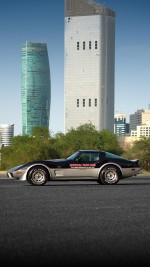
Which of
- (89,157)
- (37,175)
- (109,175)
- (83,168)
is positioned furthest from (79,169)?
(37,175)

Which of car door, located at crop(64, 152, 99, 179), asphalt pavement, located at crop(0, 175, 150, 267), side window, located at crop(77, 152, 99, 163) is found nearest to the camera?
asphalt pavement, located at crop(0, 175, 150, 267)

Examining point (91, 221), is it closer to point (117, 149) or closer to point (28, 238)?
point (28, 238)

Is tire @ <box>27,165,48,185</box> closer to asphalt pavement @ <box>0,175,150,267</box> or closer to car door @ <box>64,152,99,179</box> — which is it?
car door @ <box>64,152,99,179</box>

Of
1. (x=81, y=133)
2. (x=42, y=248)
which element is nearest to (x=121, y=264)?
(x=42, y=248)

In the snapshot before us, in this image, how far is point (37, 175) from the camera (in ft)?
67.8

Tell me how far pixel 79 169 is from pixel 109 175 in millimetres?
1043

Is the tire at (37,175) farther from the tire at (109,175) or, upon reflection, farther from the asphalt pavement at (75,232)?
the asphalt pavement at (75,232)

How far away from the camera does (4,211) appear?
1152 centimetres

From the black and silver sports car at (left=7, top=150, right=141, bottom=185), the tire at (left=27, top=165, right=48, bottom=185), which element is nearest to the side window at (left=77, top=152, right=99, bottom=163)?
the black and silver sports car at (left=7, top=150, right=141, bottom=185)

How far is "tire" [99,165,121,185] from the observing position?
20656mm

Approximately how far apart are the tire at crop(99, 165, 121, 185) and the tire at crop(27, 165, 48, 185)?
1892 millimetres

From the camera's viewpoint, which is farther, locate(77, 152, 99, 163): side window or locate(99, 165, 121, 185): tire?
locate(77, 152, 99, 163): side window

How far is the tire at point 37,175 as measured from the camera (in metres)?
20.6

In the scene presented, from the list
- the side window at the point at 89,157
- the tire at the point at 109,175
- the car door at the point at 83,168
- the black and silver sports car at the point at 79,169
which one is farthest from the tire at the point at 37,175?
the tire at the point at 109,175
